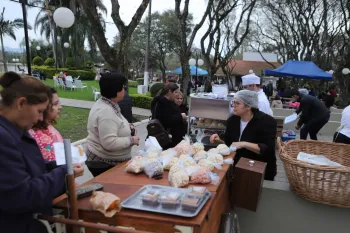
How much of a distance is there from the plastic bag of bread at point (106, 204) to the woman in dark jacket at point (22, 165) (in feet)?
0.52

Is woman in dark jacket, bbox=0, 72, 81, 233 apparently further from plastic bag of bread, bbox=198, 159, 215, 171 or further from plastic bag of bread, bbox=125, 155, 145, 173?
plastic bag of bread, bbox=198, 159, 215, 171

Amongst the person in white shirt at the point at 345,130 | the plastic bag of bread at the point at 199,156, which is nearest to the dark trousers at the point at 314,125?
the person in white shirt at the point at 345,130

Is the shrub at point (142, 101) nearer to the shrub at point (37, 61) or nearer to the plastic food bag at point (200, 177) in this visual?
the plastic food bag at point (200, 177)

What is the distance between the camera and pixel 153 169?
168 cm

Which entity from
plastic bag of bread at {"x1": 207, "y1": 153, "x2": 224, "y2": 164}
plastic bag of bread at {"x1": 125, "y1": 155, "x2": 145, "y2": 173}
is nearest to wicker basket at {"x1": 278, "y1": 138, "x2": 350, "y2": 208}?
plastic bag of bread at {"x1": 207, "y1": 153, "x2": 224, "y2": 164}

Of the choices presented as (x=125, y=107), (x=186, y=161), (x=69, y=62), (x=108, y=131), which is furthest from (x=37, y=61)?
(x=186, y=161)

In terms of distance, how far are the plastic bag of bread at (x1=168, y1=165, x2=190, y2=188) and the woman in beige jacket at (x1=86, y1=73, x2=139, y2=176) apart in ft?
2.34

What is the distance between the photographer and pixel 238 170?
190 cm

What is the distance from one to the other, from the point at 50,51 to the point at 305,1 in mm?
35303

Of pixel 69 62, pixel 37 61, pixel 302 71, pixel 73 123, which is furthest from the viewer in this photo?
pixel 37 61

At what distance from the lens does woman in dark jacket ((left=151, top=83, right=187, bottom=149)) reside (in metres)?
3.64

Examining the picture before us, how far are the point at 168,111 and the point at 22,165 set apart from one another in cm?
261

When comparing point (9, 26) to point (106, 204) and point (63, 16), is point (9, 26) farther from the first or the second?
point (106, 204)

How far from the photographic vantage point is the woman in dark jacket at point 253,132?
2432 millimetres
